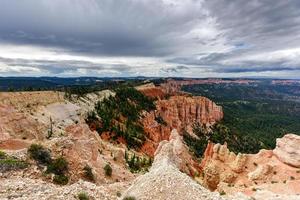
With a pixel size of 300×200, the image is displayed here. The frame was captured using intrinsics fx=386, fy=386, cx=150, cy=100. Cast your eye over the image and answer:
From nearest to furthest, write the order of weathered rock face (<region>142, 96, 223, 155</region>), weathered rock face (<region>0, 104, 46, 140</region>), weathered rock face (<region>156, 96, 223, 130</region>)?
weathered rock face (<region>0, 104, 46, 140</region>), weathered rock face (<region>142, 96, 223, 155</region>), weathered rock face (<region>156, 96, 223, 130</region>)

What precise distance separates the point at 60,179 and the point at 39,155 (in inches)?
117

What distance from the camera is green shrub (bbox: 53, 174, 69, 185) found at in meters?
25.8

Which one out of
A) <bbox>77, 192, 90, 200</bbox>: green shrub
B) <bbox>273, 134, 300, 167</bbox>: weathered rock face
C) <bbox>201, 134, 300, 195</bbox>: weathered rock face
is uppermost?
<bbox>77, 192, 90, 200</bbox>: green shrub

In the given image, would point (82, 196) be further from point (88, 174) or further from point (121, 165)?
point (121, 165)

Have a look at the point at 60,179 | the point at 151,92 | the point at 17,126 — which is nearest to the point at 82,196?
the point at 60,179

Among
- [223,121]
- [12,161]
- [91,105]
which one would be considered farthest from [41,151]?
[223,121]

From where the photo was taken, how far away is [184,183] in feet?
72.9

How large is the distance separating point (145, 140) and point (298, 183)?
62545 mm

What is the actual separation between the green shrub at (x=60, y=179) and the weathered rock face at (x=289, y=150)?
1151 inches

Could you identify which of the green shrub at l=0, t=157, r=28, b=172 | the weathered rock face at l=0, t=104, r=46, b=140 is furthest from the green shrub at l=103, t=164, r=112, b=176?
the weathered rock face at l=0, t=104, r=46, b=140

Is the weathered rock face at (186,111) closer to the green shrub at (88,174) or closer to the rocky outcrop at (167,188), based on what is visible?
the green shrub at (88,174)

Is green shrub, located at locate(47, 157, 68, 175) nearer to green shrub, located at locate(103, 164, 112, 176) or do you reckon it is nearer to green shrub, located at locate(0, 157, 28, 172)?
green shrub, located at locate(0, 157, 28, 172)

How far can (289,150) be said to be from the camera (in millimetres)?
46344

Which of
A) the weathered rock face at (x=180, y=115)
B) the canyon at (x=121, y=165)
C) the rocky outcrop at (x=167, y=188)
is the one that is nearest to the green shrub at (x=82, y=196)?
the canyon at (x=121, y=165)
